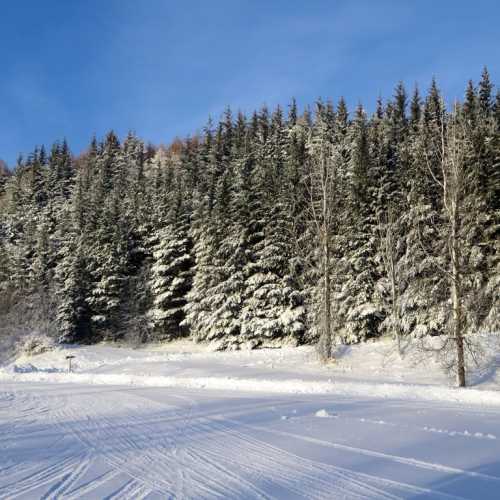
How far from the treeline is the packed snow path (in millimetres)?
9551

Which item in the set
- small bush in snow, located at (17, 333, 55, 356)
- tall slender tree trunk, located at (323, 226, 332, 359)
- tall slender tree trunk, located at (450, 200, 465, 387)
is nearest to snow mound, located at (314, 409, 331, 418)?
tall slender tree trunk, located at (450, 200, 465, 387)

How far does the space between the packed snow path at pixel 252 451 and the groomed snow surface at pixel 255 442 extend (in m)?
0.02

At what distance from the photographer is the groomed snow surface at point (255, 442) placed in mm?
4656

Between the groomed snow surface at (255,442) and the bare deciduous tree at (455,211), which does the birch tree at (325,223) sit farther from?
the groomed snow surface at (255,442)

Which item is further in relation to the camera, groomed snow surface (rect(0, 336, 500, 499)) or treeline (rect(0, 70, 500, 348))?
treeline (rect(0, 70, 500, 348))

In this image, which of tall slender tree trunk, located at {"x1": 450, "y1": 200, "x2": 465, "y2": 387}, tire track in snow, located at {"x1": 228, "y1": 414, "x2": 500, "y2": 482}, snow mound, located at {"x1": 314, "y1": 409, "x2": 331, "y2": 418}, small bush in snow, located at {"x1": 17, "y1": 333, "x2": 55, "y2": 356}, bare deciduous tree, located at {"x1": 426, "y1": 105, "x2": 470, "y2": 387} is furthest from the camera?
small bush in snow, located at {"x1": 17, "y1": 333, "x2": 55, "y2": 356}

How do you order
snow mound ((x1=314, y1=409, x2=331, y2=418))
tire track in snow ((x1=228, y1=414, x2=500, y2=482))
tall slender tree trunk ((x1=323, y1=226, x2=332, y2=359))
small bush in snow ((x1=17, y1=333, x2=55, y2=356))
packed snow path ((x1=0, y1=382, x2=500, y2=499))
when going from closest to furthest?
packed snow path ((x1=0, y1=382, x2=500, y2=499)) < tire track in snow ((x1=228, y1=414, x2=500, y2=482)) < snow mound ((x1=314, y1=409, x2=331, y2=418)) < tall slender tree trunk ((x1=323, y1=226, x2=332, y2=359)) < small bush in snow ((x1=17, y1=333, x2=55, y2=356))

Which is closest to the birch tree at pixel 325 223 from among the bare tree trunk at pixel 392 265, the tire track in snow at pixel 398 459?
the bare tree trunk at pixel 392 265

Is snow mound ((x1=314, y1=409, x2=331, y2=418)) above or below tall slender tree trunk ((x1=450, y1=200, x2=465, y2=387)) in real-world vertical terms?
below

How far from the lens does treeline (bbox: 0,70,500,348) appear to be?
23312mm

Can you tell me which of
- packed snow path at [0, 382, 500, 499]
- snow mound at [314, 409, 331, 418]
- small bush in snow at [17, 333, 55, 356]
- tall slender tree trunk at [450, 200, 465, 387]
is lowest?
small bush in snow at [17, 333, 55, 356]

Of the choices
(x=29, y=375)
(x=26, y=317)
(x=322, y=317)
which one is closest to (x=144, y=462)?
(x=322, y=317)

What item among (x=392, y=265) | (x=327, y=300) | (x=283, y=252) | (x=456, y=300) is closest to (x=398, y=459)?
(x=456, y=300)

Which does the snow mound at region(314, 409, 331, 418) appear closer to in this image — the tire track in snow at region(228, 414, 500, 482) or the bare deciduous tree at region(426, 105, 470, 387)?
the tire track in snow at region(228, 414, 500, 482)
